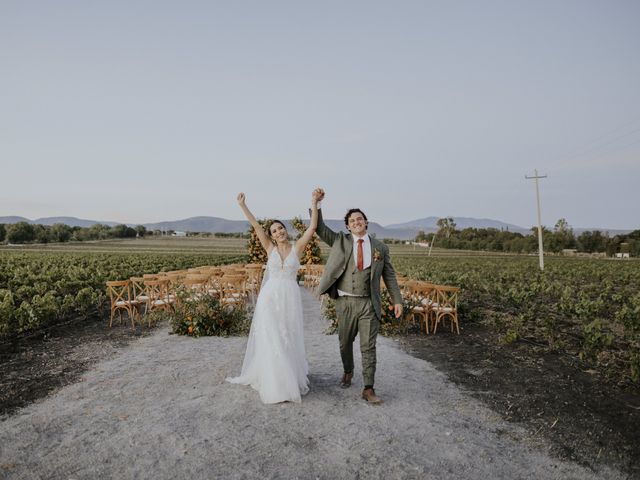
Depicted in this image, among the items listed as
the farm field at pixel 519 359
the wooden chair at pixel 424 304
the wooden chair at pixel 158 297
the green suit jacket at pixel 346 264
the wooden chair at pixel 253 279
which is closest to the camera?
the farm field at pixel 519 359

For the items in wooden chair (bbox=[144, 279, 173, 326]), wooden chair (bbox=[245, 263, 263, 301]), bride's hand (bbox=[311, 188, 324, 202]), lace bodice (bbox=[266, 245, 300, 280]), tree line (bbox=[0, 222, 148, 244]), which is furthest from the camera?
tree line (bbox=[0, 222, 148, 244])

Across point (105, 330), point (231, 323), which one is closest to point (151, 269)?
point (105, 330)

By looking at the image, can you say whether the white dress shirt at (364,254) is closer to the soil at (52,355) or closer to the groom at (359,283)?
the groom at (359,283)

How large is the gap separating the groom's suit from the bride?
362 mm

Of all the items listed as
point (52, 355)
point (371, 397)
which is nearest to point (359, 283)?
point (371, 397)

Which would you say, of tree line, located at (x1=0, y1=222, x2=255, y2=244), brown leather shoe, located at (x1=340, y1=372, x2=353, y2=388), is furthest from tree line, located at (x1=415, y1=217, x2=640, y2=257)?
brown leather shoe, located at (x1=340, y1=372, x2=353, y2=388)

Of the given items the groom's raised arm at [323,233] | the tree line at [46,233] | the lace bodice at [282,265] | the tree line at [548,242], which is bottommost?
the tree line at [548,242]

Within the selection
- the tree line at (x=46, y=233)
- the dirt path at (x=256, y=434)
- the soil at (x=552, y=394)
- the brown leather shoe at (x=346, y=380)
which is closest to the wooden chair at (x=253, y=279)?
the soil at (x=552, y=394)

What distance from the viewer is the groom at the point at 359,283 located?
179 inches

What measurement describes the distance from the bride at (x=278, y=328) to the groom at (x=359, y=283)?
38 cm

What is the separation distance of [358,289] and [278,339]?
989mm

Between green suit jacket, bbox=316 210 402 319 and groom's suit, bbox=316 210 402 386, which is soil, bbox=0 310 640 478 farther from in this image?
green suit jacket, bbox=316 210 402 319

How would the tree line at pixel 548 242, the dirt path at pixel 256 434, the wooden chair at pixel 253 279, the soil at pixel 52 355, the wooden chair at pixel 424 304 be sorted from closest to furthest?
the dirt path at pixel 256 434 < the soil at pixel 52 355 < the wooden chair at pixel 424 304 < the wooden chair at pixel 253 279 < the tree line at pixel 548 242

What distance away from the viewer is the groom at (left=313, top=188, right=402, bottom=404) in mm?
4547
